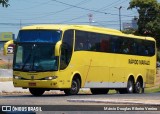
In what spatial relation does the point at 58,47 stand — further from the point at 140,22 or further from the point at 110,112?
the point at 140,22

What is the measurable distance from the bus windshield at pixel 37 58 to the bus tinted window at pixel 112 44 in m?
1.78

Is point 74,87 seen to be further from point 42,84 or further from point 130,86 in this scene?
point 130,86

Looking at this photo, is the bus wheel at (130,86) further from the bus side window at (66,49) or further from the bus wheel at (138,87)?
the bus side window at (66,49)

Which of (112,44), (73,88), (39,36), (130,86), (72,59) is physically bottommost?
(130,86)

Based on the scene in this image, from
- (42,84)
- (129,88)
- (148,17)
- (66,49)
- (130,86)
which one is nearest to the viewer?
(42,84)

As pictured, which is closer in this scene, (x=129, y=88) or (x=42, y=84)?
(x=42, y=84)

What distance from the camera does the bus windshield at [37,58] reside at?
80.5 feet

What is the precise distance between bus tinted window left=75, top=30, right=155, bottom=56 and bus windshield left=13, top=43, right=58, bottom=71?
178 cm

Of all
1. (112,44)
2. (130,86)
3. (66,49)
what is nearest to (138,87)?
(130,86)

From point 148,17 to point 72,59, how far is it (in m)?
28.8

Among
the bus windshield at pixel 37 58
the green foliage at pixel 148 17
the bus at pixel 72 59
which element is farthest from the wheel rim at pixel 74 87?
the green foliage at pixel 148 17

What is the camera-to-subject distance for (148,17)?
174ft

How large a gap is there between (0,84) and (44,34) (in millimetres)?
19407

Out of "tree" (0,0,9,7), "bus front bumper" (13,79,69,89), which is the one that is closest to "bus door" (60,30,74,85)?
"bus front bumper" (13,79,69,89)
